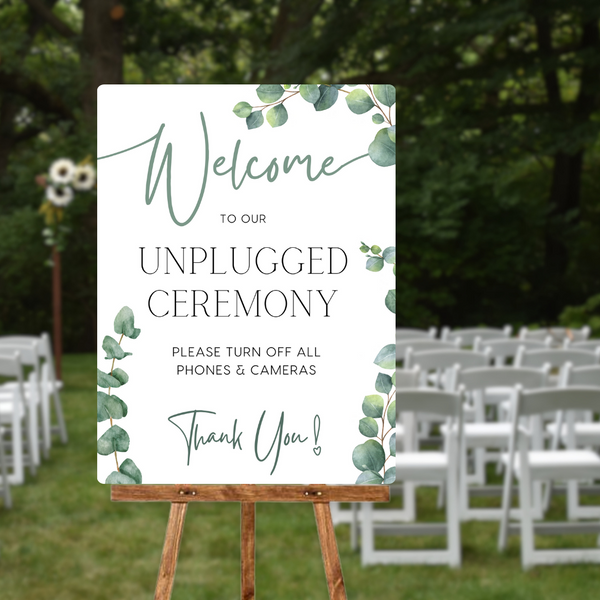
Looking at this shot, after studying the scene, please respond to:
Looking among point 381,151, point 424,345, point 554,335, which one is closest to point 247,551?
point 381,151

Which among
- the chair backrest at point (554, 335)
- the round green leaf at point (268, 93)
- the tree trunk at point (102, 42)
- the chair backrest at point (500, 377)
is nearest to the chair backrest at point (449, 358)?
the chair backrest at point (500, 377)

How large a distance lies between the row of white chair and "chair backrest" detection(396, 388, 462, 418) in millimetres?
2536

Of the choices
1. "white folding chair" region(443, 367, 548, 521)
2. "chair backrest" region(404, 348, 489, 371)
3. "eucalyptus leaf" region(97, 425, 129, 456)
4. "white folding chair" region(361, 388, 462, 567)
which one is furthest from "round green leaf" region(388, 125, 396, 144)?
"chair backrest" region(404, 348, 489, 371)

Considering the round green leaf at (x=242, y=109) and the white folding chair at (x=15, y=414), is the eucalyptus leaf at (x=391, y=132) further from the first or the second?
the white folding chair at (x=15, y=414)

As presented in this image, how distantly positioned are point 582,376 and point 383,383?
388 cm

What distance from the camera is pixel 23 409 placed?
7.04 meters

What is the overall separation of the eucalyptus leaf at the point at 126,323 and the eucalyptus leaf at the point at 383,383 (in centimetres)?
64

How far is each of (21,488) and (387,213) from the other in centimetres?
525

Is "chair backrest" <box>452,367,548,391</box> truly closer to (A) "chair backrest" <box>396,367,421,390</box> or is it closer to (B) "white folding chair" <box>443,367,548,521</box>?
(B) "white folding chair" <box>443,367,548,521</box>

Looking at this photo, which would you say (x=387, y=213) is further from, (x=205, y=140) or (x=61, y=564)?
(x=61, y=564)

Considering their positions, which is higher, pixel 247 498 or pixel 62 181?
pixel 62 181

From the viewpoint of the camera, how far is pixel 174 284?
8.13ft

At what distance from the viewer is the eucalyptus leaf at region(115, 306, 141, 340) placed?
2463mm

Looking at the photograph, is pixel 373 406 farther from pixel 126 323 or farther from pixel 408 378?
pixel 408 378
